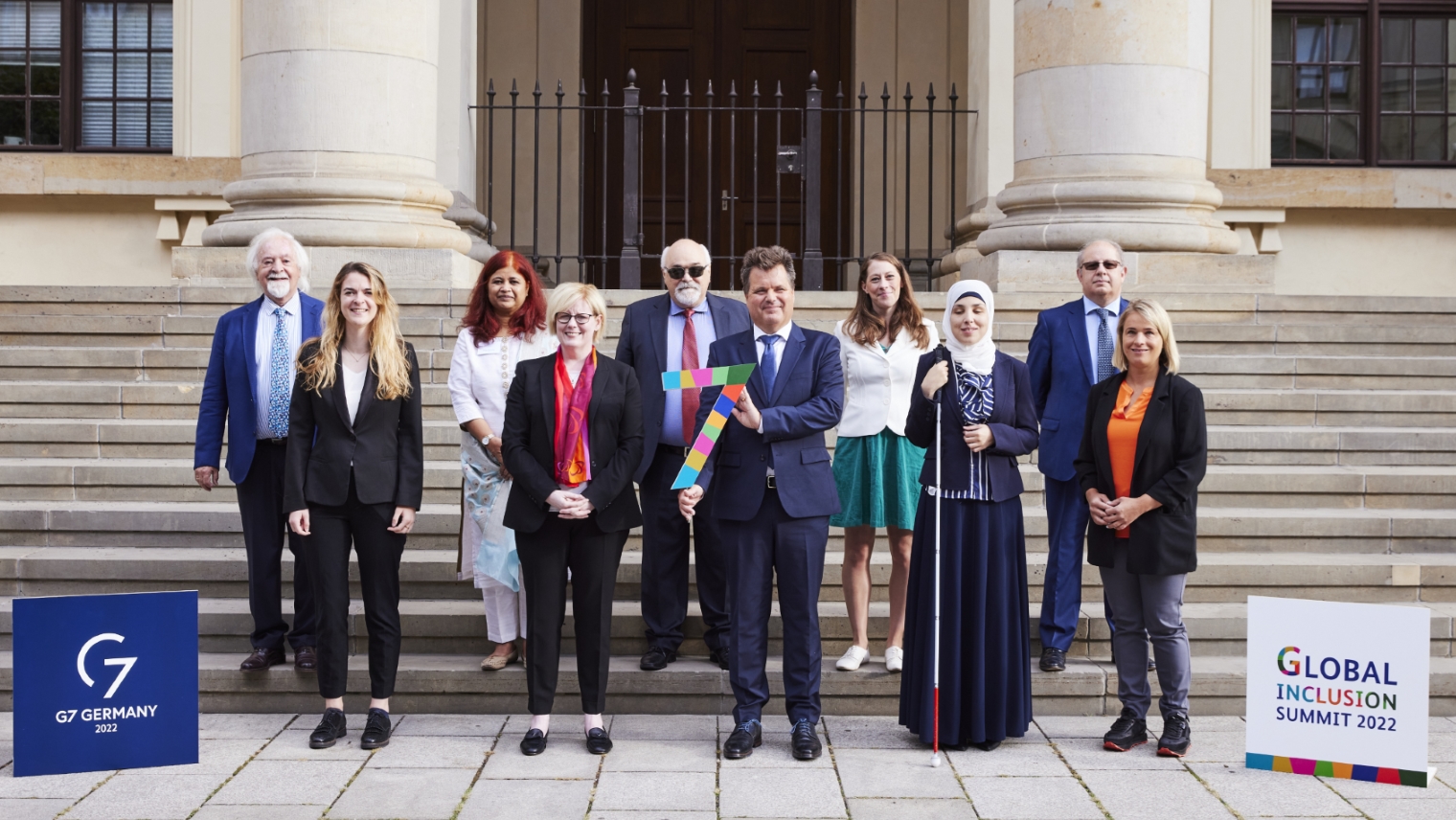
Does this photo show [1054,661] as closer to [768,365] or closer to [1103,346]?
[1103,346]

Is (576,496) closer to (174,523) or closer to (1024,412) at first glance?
(1024,412)

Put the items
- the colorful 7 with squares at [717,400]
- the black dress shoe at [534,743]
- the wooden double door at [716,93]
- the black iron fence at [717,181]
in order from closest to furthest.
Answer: the colorful 7 with squares at [717,400], the black dress shoe at [534,743], the black iron fence at [717,181], the wooden double door at [716,93]

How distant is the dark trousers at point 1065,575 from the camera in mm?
6191

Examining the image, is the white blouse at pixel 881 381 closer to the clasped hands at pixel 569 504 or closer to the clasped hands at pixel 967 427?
the clasped hands at pixel 967 427

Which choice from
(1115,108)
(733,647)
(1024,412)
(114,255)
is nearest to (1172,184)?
(1115,108)

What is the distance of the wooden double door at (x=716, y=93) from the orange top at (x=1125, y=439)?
9.44m

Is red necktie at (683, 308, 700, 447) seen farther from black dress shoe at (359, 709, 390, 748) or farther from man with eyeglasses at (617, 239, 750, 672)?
black dress shoe at (359, 709, 390, 748)

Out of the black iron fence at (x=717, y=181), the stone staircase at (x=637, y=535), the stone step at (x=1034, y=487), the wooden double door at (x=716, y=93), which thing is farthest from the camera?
the wooden double door at (x=716, y=93)

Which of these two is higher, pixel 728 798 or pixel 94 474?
pixel 94 474

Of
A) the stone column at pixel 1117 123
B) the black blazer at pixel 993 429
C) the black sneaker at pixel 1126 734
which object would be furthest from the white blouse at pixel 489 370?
the stone column at pixel 1117 123

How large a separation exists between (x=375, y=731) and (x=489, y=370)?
5.26 ft

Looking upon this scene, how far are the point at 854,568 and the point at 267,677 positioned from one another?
265 centimetres

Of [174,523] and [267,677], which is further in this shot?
[174,523]

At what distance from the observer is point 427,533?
721 centimetres
